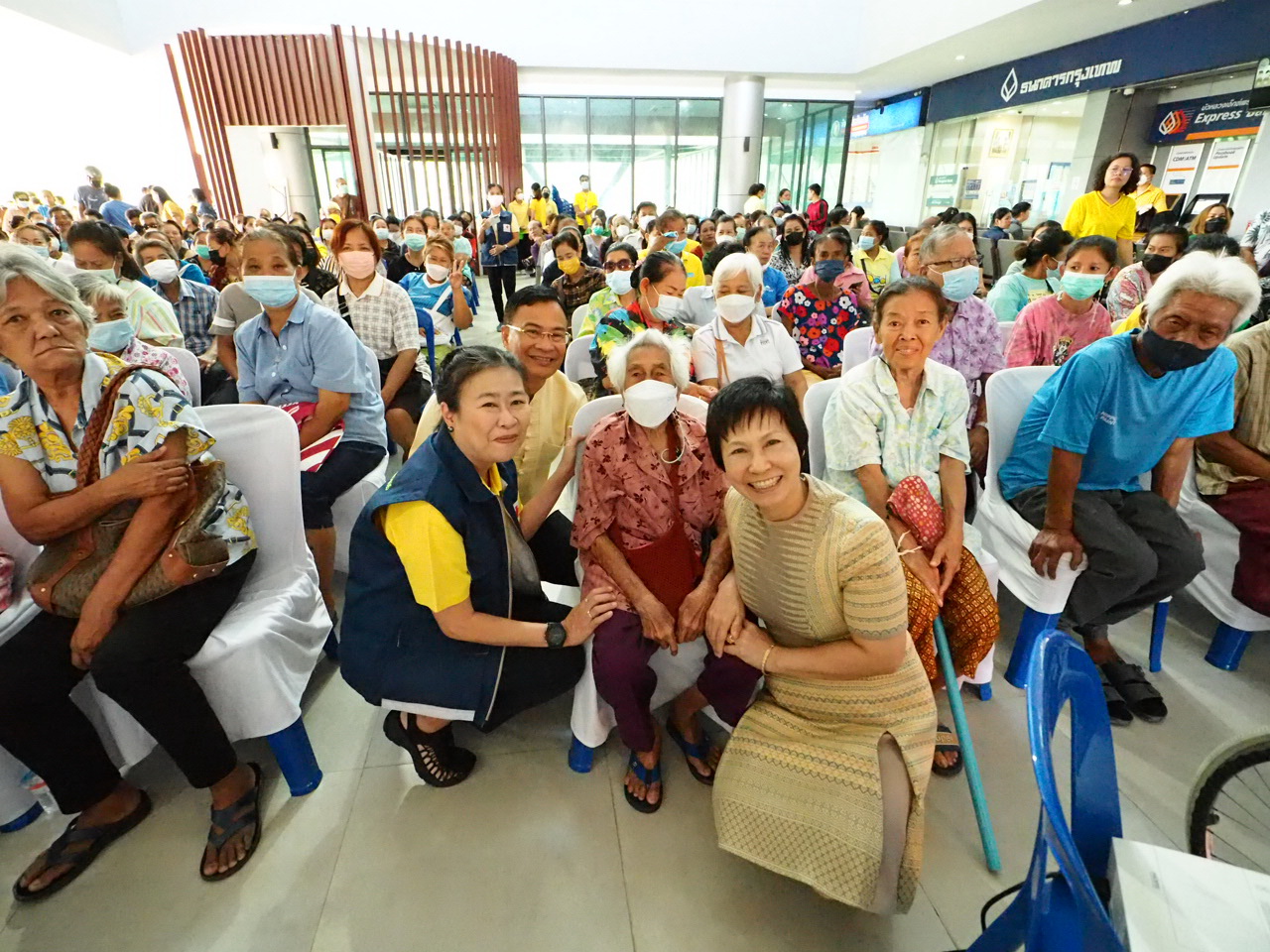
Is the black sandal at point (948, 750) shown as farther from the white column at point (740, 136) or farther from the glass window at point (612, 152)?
the glass window at point (612, 152)

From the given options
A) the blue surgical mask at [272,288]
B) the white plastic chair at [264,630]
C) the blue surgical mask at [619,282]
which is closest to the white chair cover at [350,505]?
the white plastic chair at [264,630]

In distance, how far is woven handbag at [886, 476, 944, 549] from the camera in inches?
68.7

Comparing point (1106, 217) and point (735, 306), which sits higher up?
point (1106, 217)

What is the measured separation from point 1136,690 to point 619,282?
3026mm

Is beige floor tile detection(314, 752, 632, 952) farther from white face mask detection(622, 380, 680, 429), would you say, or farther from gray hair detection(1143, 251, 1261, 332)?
gray hair detection(1143, 251, 1261, 332)

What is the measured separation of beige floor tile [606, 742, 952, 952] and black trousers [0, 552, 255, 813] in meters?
1.08

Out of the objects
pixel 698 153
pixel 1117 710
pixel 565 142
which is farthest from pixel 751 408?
pixel 698 153

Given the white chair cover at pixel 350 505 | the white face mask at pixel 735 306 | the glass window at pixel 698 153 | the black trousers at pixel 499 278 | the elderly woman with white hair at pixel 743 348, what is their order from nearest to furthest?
the white chair cover at pixel 350 505
the white face mask at pixel 735 306
the elderly woman with white hair at pixel 743 348
the black trousers at pixel 499 278
the glass window at pixel 698 153

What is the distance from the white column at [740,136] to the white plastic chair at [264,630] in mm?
12860

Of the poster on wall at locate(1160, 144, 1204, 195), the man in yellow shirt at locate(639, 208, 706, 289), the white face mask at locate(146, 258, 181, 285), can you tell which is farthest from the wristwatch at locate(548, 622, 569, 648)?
the poster on wall at locate(1160, 144, 1204, 195)

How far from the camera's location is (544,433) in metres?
Result: 2.19

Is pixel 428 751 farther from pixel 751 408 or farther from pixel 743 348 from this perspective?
pixel 743 348

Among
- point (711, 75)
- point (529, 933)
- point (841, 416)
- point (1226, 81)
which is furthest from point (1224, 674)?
point (711, 75)

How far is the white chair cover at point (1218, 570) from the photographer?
2.08 metres
